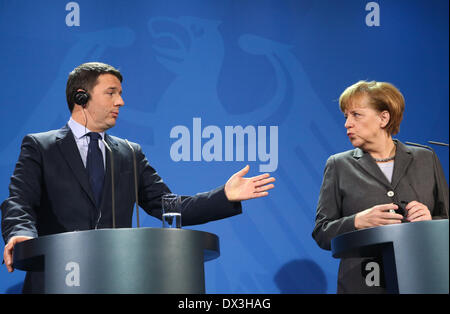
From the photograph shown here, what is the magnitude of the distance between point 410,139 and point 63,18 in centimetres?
246

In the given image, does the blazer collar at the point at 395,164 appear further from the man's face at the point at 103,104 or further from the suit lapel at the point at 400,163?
the man's face at the point at 103,104

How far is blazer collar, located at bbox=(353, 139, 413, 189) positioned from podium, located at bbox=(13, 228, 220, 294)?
1.22 meters

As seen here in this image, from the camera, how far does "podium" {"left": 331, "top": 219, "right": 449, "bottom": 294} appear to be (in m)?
1.88

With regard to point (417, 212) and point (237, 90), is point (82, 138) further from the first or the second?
point (417, 212)

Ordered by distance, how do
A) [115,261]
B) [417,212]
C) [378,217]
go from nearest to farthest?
[115,261] < [378,217] < [417,212]

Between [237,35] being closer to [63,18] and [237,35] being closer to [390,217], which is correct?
[63,18]

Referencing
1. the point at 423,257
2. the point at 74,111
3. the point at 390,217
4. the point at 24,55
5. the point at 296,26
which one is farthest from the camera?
the point at 296,26

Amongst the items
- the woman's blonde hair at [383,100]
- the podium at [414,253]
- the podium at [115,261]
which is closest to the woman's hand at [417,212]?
the podium at [414,253]

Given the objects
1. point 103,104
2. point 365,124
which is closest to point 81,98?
point 103,104

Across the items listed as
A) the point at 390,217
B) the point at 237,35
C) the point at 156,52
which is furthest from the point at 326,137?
the point at 390,217

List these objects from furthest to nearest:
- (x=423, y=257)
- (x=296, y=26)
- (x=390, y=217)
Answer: (x=296, y=26), (x=390, y=217), (x=423, y=257)

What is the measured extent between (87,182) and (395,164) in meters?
1.47

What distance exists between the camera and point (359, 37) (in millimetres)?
4066

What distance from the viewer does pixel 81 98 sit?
2895 mm
